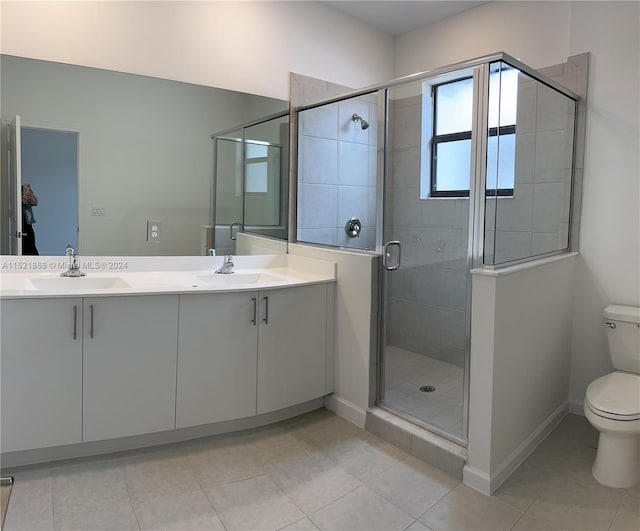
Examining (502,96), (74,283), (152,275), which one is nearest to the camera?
(502,96)

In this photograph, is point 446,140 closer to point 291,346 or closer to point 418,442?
point 291,346

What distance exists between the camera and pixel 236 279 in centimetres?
274

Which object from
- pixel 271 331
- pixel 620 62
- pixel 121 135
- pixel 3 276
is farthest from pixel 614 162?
pixel 3 276

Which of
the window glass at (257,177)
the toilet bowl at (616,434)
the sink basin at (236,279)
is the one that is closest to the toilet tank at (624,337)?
the toilet bowl at (616,434)

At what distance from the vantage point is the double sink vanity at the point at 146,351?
201 centimetres

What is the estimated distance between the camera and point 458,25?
3.32 metres

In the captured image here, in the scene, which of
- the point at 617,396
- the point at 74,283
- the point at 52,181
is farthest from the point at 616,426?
the point at 52,181

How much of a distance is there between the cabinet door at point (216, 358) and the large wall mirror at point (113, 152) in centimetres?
62

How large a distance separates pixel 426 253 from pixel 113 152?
72.7 inches

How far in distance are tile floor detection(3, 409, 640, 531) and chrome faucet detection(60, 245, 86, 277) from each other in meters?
0.89

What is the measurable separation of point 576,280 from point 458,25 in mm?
1908

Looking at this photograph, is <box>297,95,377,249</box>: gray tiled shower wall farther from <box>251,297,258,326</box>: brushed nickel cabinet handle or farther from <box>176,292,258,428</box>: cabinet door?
<box>176,292,258,428</box>: cabinet door

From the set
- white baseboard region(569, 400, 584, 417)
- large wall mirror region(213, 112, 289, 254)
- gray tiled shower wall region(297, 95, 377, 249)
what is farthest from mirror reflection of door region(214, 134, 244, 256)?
white baseboard region(569, 400, 584, 417)

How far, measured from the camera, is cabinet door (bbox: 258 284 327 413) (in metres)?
2.47
